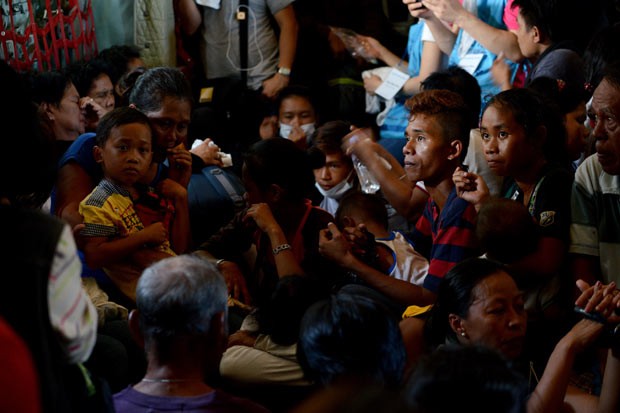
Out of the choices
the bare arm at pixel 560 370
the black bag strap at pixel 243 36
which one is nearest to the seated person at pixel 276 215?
the bare arm at pixel 560 370

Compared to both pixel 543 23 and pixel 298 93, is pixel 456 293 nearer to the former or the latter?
pixel 543 23

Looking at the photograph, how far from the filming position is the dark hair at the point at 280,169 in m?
3.55

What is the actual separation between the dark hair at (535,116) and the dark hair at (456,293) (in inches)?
26.5

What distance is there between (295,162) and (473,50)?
154cm

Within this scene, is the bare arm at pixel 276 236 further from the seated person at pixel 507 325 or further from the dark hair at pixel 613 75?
the dark hair at pixel 613 75

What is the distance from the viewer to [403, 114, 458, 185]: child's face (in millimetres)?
3391

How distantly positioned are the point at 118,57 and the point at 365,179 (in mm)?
1596

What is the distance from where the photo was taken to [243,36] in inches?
206

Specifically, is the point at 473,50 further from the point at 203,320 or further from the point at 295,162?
Result: the point at 203,320

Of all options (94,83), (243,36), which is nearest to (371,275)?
(94,83)

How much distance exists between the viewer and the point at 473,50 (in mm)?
4559

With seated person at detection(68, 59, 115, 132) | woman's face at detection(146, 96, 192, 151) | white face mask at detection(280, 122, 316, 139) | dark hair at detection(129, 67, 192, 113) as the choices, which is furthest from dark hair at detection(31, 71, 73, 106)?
white face mask at detection(280, 122, 316, 139)

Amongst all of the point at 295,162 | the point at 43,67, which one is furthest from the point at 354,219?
the point at 43,67

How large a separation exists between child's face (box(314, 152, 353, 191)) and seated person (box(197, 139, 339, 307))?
0.62m
